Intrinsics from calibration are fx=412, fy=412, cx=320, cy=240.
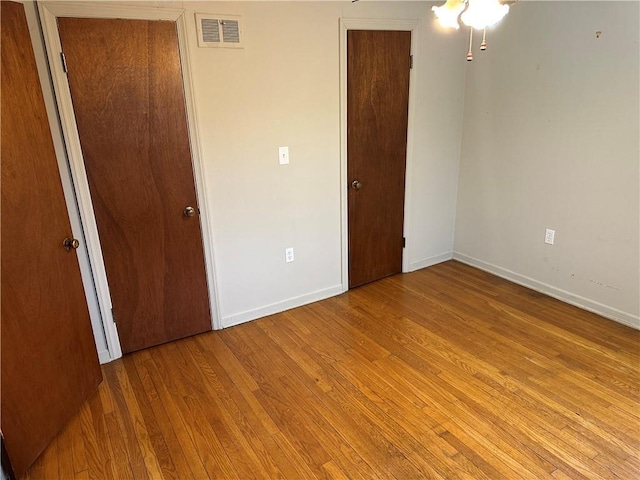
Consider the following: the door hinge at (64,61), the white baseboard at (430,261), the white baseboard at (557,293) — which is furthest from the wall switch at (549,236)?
the door hinge at (64,61)

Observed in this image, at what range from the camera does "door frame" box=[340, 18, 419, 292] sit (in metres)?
2.91

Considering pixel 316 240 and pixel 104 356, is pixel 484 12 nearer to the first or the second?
pixel 316 240

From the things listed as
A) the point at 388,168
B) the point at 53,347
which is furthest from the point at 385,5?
the point at 53,347

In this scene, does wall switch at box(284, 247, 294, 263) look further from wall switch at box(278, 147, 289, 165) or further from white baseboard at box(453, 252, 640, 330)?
white baseboard at box(453, 252, 640, 330)

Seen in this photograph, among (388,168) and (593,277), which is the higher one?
(388,168)

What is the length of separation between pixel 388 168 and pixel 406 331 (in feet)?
4.48

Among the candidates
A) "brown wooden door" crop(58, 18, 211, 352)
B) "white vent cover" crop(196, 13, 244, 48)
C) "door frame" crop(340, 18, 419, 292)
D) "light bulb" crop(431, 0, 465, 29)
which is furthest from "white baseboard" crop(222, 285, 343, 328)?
"light bulb" crop(431, 0, 465, 29)

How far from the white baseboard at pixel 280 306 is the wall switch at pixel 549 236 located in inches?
66.9

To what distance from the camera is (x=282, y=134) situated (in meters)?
2.83

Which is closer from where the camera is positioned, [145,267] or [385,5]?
[145,267]

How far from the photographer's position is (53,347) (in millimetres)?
1985

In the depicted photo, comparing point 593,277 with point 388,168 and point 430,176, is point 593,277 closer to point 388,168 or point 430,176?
point 430,176

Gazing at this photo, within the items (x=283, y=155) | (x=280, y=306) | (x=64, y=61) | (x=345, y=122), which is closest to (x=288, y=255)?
(x=280, y=306)

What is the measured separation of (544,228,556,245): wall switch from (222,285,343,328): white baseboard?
66.9 inches
